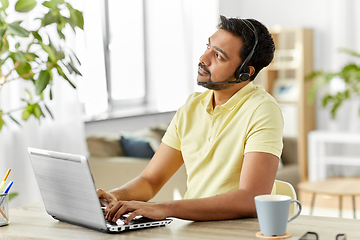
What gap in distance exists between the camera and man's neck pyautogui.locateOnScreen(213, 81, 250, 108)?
160 cm

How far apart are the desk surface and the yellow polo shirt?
8.5 inches

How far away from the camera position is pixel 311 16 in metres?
6.02

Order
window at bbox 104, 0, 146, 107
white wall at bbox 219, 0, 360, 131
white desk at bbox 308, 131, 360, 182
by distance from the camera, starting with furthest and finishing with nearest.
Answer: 1. white wall at bbox 219, 0, 360, 131
2. white desk at bbox 308, 131, 360, 182
3. window at bbox 104, 0, 146, 107

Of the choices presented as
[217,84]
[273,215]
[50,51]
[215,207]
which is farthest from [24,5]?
[273,215]

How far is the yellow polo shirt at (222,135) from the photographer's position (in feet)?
4.74

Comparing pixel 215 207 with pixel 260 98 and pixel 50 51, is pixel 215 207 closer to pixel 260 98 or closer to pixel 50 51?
pixel 260 98

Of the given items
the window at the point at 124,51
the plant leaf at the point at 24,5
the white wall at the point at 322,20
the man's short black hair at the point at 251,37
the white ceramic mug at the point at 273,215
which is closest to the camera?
the white ceramic mug at the point at 273,215

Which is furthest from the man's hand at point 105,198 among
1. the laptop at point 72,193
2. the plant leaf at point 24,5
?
the plant leaf at point 24,5

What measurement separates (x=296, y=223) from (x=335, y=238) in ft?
0.48

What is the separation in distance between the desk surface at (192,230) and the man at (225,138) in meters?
0.06

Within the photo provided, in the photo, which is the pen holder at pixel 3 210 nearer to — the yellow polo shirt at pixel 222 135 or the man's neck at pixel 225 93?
the yellow polo shirt at pixel 222 135

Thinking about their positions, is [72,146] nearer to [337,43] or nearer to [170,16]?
[170,16]

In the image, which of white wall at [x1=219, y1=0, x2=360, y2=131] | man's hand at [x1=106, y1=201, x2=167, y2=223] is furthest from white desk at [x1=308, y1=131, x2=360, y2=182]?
man's hand at [x1=106, y1=201, x2=167, y2=223]

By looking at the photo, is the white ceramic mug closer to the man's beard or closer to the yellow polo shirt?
the yellow polo shirt
